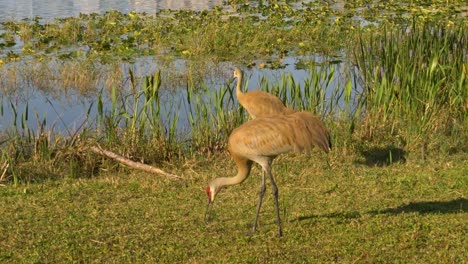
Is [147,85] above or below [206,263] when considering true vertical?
above

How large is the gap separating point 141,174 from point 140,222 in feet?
5.41

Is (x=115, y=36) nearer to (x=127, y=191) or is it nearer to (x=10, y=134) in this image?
(x=10, y=134)

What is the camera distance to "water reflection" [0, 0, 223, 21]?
20.3 metres

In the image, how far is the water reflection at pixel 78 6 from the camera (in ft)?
66.7

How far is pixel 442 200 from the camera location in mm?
6555

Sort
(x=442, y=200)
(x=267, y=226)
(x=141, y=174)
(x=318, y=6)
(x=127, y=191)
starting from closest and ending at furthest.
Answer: (x=267, y=226) < (x=442, y=200) < (x=127, y=191) < (x=141, y=174) < (x=318, y=6)

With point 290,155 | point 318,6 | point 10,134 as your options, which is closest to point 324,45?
point 318,6

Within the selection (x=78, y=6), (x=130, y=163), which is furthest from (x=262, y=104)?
(x=78, y=6)

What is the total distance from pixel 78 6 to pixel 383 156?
1609cm

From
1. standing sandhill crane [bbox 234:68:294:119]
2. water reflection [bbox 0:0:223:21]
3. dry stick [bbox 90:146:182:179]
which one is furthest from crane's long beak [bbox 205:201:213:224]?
water reflection [bbox 0:0:223:21]

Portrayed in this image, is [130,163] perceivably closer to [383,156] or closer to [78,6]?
[383,156]

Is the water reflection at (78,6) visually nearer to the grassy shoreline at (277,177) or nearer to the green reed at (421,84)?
the grassy shoreline at (277,177)

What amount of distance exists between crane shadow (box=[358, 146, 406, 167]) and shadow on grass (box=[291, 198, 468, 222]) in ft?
5.04

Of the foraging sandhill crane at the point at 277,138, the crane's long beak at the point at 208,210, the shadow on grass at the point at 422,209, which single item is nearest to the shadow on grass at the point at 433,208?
the shadow on grass at the point at 422,209
